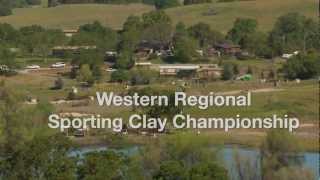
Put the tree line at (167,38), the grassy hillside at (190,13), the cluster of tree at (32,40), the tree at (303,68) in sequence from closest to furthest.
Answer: the tree at (303,68), the tree line at (167,38), the cluster of tree at (32,40), the grassy hillside at (190,13)

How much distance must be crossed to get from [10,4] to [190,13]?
14009 mm

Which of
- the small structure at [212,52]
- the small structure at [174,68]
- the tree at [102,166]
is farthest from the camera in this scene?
the small structure at [212,52]

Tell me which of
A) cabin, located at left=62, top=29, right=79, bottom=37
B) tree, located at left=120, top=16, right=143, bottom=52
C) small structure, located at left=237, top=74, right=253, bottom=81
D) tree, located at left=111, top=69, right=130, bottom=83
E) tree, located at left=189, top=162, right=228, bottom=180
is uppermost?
tree, located at left=189, top=162, right=228, bottom=180

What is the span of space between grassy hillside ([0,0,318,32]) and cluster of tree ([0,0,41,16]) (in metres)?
0.64

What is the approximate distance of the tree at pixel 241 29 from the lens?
45.9m

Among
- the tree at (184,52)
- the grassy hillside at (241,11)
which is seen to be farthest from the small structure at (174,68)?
the grassy hillside at (241,11)

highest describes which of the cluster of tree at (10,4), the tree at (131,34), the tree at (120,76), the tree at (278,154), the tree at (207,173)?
the tree at (207,173)

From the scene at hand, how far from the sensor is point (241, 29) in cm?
4681

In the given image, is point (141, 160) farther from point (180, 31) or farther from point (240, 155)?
point (180, 31)

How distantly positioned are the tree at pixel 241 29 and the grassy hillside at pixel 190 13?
2435mm

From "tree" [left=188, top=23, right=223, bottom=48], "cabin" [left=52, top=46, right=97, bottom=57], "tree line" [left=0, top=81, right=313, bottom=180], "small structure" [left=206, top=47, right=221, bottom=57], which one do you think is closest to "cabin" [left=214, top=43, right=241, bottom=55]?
"small structure" [left=206, top=47, right=221, bottom=57]

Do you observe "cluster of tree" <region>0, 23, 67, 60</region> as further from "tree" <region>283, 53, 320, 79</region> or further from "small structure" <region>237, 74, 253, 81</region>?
"tree" <region>283, 53, 320, 79</region>

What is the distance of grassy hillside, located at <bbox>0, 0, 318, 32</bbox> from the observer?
5310 centimetres

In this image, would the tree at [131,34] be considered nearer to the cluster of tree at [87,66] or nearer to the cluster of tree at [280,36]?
the cluster of tree at [87,66]
